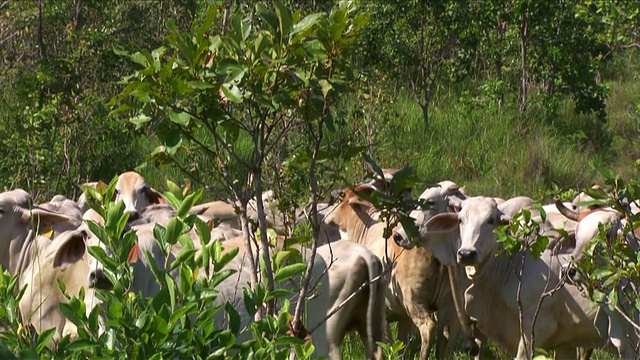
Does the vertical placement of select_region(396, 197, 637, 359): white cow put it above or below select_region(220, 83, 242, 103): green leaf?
below

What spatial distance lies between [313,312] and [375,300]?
61 centimetres

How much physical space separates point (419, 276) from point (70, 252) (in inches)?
126

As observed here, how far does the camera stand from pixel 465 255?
779 cm

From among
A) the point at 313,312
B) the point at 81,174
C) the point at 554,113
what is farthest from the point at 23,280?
the point at 554,113

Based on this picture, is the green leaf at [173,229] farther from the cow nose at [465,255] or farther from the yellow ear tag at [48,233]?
the cow nose at [465,255]

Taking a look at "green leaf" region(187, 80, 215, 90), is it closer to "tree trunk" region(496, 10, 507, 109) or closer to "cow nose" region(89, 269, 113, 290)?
"cow nose" region(89, 269, 113, 290)

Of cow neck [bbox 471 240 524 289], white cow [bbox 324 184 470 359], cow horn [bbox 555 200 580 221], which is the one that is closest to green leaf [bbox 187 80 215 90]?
cow neck [bbox 471 240 524 289]

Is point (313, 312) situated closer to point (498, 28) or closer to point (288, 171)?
point (288, 171)

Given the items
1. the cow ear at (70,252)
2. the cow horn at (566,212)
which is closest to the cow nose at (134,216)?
the cow ear at (70,252)

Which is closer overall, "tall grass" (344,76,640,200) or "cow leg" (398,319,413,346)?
"cow leg" (398,319,413,346)

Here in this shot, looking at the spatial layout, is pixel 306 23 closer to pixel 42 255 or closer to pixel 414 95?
pixel 42 255

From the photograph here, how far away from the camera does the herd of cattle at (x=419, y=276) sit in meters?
6.96

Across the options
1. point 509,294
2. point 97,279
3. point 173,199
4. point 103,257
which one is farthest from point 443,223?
point 103,257

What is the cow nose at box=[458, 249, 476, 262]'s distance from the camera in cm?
778
